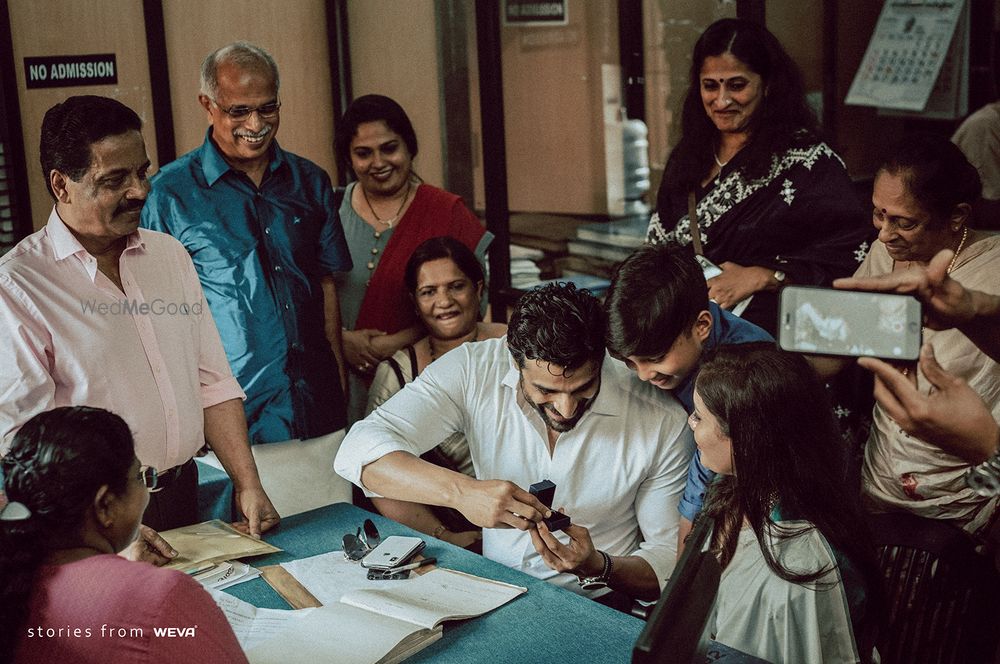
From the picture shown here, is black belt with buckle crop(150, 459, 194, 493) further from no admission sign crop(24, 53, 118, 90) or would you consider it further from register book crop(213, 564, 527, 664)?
no admission sign crop(24, 53, 118, 90)

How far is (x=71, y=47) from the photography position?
12.3 feet

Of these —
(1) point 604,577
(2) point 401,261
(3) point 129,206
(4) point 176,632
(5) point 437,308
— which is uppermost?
(3) point 129,206

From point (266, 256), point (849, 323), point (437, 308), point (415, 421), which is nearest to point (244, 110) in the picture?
point (266, 256)

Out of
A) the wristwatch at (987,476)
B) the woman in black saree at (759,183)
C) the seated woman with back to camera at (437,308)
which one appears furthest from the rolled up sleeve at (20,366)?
the wristwatch at (987,476)

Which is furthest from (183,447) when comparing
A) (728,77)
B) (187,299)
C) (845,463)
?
(728,77)

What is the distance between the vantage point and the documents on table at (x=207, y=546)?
2092 mm

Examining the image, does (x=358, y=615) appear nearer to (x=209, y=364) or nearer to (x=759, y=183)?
(x=209, y=364)

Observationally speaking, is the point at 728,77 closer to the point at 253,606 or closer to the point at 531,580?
the point at 531,580

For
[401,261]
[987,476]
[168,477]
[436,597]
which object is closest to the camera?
[987,476]

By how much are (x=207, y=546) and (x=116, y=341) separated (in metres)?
0.47

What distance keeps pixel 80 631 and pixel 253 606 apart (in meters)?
0.65

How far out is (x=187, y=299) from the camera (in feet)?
7.86

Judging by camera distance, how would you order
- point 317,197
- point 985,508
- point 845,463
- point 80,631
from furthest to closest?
A: 1. point 317,197
2. point 985,508
3. point 845,463
4. point 80,631

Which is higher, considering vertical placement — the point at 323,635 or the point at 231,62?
the point at 231,62
